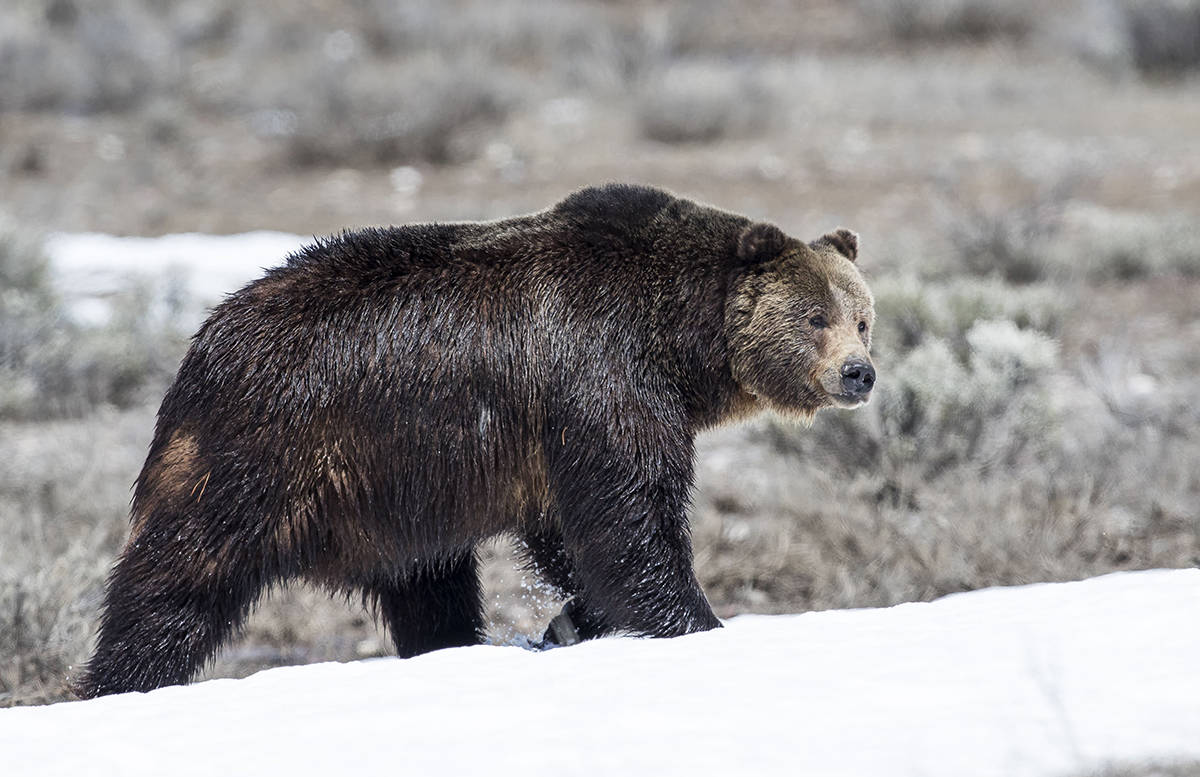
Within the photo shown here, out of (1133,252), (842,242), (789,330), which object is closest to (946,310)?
(1133,252)

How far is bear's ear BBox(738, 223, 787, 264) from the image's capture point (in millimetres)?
5020

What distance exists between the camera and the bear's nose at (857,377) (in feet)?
16.0

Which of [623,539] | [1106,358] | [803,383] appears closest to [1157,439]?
[1106,358]

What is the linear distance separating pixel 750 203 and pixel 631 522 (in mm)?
10653

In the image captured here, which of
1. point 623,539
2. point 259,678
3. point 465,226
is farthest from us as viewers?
point 465,226

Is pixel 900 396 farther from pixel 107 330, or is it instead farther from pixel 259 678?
pixel 107 330

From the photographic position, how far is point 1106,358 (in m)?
9.27

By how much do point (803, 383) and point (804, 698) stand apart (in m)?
1.68

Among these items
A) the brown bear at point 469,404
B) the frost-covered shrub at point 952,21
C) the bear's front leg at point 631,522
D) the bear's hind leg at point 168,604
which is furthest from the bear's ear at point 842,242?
the frost-covered shrub at point 952,21

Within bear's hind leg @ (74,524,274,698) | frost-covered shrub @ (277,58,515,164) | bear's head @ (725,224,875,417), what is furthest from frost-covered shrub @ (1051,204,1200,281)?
bear's hind leg @ (74,524,274,698)

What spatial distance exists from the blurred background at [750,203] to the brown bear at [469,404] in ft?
2.75

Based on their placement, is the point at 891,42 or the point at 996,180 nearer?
the point at 996,180

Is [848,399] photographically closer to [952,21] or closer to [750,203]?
[750,203]

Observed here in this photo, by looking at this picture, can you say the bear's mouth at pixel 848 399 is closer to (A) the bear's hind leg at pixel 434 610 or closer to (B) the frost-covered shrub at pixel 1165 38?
(A) the bear's hind leg at pixel 434 610
